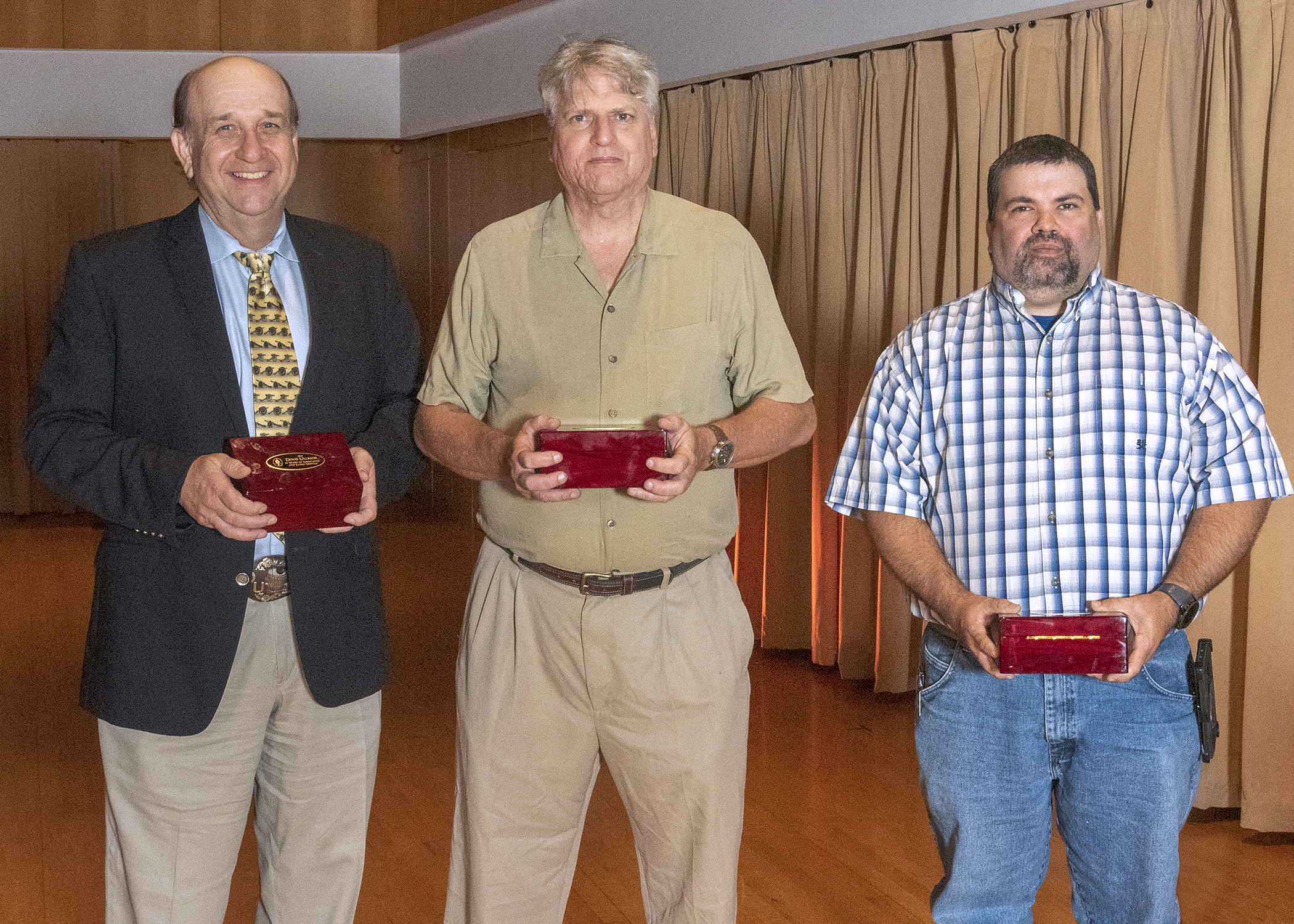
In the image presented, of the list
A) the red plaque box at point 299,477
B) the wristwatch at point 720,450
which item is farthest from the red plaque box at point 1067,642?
the red plaque box at point 299,477

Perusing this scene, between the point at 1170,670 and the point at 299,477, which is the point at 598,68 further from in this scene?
the point at 1170,670

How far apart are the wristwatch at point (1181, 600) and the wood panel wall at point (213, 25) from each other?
799 cm

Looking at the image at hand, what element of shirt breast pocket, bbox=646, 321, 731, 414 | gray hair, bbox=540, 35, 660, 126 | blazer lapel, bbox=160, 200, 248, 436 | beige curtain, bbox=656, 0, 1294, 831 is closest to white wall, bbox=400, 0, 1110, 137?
beige curtain, bbox=656, 0, 1294, 831

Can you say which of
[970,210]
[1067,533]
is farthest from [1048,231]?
[970,210]

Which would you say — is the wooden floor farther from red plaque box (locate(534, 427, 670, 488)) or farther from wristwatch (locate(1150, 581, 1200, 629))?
red plaque box (locate(534, 427, 670, 488))

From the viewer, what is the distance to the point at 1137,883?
7.03 ft

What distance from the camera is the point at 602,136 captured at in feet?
6.99

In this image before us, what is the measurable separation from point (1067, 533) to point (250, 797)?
4.94 feet

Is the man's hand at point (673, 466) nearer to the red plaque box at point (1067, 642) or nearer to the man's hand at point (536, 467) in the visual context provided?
the man's hand at point (536, 467)

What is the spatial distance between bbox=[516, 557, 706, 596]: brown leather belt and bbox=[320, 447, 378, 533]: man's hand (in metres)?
0.31

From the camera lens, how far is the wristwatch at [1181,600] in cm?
210

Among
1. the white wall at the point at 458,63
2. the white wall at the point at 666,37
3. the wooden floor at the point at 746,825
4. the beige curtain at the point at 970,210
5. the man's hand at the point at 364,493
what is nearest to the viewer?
the man's hand at the point at 364,493

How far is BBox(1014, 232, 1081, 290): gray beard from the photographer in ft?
7.25

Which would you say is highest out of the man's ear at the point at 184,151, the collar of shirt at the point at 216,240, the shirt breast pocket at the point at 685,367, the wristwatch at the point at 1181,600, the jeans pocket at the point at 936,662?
the man's ear at the point at 184,151
